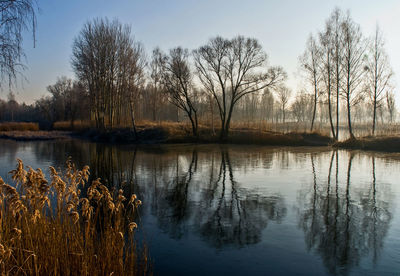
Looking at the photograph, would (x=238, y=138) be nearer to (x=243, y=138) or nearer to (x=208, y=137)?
(x=243, y=138)

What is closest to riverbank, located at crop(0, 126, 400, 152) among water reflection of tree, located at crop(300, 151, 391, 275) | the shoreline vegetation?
the shoreline vegetation

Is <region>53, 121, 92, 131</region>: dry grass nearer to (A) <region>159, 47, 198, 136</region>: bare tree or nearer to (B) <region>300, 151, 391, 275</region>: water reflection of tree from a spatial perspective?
(A) <region>159, 47, 198, 136</region>: bare tree

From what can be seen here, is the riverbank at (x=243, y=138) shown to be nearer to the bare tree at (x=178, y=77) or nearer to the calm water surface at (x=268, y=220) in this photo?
the bare tree at (x=178, y=77)

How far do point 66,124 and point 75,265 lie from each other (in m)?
59.9

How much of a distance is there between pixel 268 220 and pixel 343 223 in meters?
1.87

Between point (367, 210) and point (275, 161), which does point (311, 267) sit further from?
point (275, 161)

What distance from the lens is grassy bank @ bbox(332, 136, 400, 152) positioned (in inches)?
1053

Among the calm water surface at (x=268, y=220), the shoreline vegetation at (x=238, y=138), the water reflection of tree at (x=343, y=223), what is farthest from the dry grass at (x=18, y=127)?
the water reflection of tree at (x=343, y=223)

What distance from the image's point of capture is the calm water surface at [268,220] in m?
6.21

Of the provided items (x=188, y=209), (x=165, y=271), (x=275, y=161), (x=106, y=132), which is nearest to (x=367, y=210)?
(x=188, y=209)

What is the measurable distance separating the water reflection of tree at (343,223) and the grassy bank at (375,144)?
1688 centimetres

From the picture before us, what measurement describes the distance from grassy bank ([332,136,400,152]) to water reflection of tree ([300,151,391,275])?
1688cm

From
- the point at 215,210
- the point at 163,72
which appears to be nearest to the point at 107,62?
the point at 163,72

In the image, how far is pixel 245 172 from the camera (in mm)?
15789
